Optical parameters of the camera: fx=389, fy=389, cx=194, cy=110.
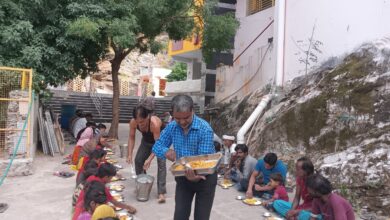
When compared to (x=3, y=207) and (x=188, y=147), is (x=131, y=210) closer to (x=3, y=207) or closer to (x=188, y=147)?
(x=3, y=207)

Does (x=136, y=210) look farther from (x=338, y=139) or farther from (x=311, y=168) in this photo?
(x=338, y=139)

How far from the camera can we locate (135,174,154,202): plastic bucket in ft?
20.0

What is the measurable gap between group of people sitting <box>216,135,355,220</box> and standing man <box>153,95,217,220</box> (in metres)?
1.50

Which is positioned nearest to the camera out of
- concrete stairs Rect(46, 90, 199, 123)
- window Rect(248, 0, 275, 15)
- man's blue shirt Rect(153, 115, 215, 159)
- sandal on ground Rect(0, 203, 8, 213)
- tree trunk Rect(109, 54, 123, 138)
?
man's blue shirt Rect(153, 115, 215, 159)

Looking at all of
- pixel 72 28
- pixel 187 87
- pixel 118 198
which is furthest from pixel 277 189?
pixel 187 87

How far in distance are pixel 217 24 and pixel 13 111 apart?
6825mm

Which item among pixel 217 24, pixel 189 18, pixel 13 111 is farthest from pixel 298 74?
pixel 13 111

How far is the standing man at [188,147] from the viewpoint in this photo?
10.6ft

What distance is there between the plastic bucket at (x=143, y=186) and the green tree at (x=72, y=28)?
534 cm

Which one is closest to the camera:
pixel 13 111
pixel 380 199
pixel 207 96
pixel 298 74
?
pixel 380 199

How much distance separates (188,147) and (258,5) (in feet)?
36.5

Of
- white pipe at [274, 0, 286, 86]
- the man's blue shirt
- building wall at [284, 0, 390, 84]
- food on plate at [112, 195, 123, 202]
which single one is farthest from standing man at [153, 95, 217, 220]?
white pipe at [274, 0, 286, 86]

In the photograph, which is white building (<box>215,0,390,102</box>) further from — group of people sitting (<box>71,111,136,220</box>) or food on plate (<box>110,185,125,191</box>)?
group of people sitting (<box>71,111,136,220</box>)

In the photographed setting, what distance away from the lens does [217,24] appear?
12.6 meters
